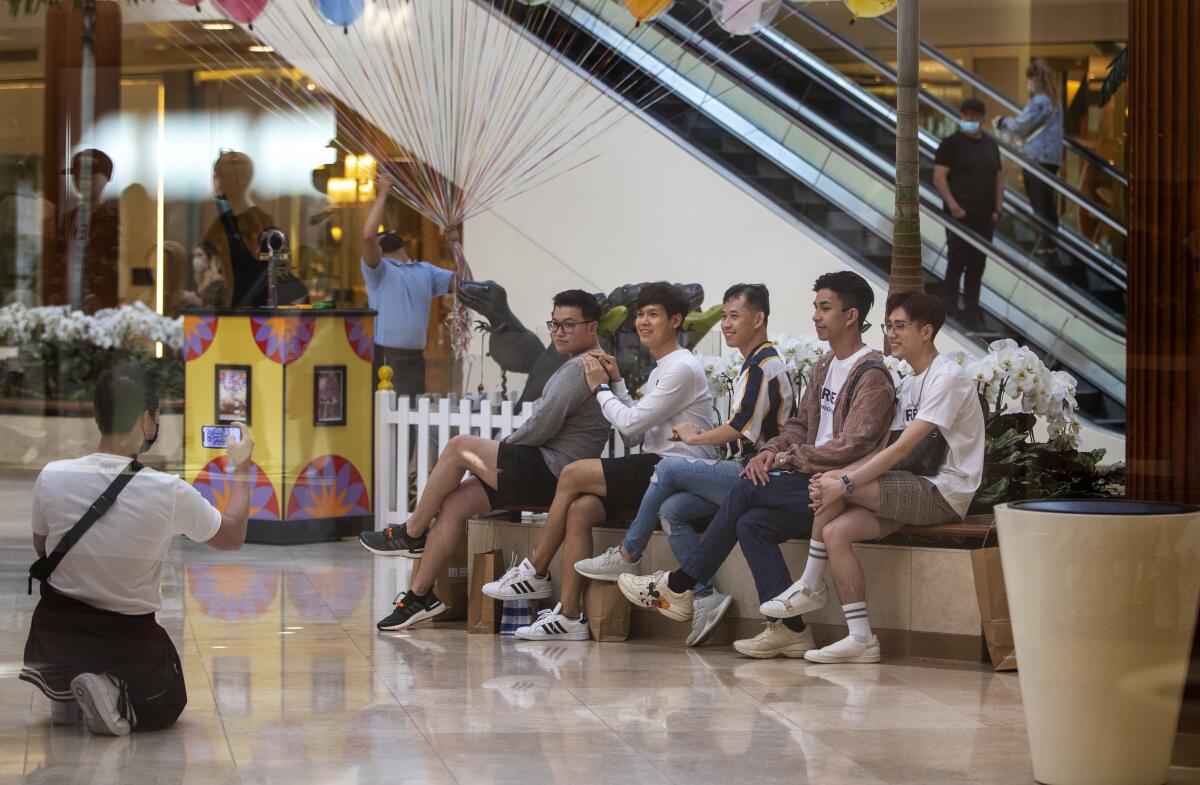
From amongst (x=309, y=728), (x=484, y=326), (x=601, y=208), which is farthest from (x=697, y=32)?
(x=309, y=728)

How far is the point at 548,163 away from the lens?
292 inches

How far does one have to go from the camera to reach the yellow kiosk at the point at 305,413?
20.3ft

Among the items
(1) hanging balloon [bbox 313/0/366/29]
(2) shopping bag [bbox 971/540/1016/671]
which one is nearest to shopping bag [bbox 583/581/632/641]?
(2) shopping bag [bbox 971/540/1016/671]

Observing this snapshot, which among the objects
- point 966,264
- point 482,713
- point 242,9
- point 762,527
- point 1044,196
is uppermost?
point 242,9

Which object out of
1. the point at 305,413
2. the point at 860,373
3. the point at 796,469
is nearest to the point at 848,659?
the point at 796,469

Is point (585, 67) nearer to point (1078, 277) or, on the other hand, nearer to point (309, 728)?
point (1078, 277)

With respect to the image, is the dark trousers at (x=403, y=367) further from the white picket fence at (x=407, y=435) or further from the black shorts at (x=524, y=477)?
the black shorts at (x=524, y=477)

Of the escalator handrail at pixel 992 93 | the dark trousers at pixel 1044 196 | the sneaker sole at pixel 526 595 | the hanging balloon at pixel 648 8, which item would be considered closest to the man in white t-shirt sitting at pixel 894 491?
the sneaker sole at pixel 526 595

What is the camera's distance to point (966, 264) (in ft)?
21.5

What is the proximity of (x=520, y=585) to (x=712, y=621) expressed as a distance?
1.80 ft

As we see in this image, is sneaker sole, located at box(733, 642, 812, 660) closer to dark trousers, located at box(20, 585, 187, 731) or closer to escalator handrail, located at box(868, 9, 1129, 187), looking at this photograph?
dark trousers, located at box(20, 585, 187, 731)

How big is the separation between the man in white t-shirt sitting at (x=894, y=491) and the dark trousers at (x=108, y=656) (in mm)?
1598

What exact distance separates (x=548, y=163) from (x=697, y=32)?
1211 millimetres

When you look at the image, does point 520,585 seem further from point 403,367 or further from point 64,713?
point 403,367
